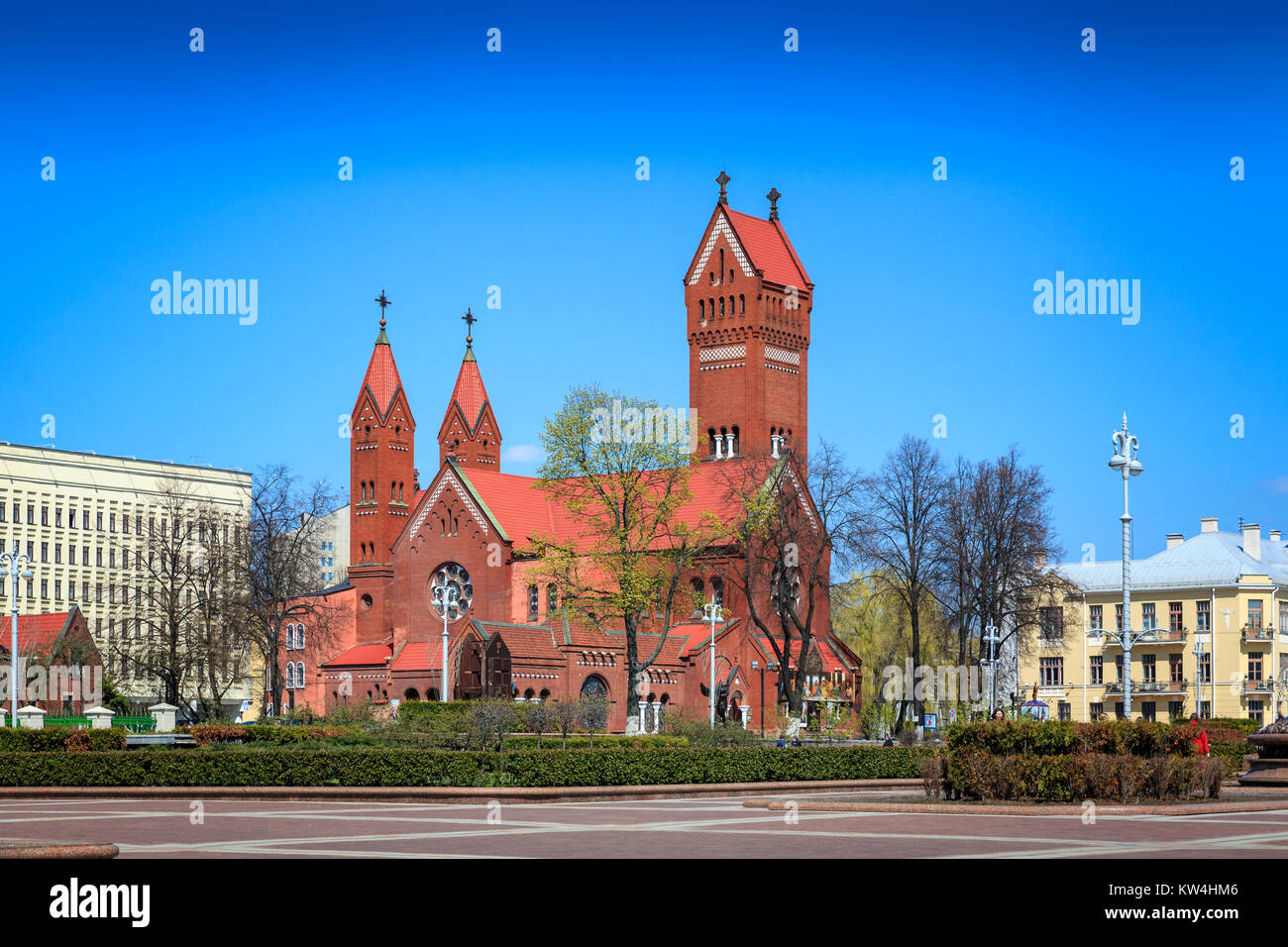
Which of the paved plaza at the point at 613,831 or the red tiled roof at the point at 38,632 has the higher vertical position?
the red tiled roof at the point at 38,632

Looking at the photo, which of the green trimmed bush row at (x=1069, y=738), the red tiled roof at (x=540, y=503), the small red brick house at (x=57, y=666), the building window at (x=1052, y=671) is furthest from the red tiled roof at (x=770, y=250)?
the green trimmed bush row at (x=1069, y=738)

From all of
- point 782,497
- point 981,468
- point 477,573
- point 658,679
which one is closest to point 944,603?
point 981,468

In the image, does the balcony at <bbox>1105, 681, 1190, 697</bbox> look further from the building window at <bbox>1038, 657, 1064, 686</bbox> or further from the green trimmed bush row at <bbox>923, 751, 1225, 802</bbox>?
the green trimmed bush row at <bbox>923, 751, 1225, 802</bbox>

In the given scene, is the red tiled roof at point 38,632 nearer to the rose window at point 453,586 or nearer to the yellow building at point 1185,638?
the rose window at point 453,586

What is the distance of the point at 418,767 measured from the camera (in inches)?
1110

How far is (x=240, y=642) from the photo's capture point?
226 ft

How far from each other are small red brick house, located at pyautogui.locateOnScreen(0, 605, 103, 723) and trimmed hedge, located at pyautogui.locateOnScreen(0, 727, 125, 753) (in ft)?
108

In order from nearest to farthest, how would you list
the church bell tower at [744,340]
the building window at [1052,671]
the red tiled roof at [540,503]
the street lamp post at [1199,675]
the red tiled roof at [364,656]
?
the street lamp post at [1199,675]
the red tiled roof at [540,503]
the red tiled roof at [364,656]
the church bell tower at [744,340]
the building window at [1052,671]

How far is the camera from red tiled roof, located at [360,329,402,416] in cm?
8681

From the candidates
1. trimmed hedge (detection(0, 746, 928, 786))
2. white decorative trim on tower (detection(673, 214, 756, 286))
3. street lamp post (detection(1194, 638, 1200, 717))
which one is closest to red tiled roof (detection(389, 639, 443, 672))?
white decorative trim on tower (detection(673, 214, 756, 286))

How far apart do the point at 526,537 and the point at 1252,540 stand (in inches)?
1575

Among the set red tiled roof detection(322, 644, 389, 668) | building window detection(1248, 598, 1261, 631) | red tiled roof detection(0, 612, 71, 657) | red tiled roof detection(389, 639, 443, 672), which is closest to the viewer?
red tiled roof detection(389, 639, 443, 672)

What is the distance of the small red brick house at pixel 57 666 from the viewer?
225ft

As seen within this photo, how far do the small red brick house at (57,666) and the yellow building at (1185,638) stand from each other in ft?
152
